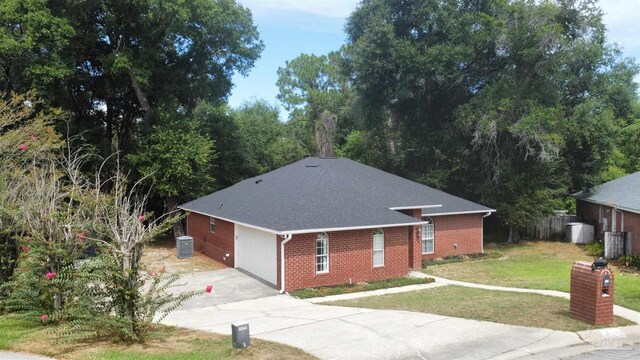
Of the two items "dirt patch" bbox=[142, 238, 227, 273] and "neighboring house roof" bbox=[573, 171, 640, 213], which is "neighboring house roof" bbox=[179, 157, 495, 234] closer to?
"dirt patch" bbox=[142, 238, 227, 273]

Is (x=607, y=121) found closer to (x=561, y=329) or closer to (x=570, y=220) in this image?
(x=570, y=220)

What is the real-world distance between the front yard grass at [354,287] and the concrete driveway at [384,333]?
2.50 metres

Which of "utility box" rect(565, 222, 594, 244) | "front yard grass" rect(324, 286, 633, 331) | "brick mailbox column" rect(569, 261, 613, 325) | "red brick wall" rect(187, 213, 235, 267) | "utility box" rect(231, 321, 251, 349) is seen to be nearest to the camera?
"utility box" rect(231, 321, 251, 349)

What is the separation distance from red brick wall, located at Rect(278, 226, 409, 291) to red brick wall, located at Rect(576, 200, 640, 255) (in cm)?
1142

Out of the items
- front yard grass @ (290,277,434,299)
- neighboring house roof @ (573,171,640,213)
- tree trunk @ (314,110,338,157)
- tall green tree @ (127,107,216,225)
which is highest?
tree trunk @ (314,110,338,157)

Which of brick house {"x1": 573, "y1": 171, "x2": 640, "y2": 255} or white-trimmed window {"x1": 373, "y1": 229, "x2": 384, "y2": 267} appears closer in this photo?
white-trimmed window {"x1": 373, "y1": 229, "x2": 384, "y2": 267}

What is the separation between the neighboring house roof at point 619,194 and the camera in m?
23.8

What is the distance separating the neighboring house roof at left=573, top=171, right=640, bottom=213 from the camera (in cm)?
2381

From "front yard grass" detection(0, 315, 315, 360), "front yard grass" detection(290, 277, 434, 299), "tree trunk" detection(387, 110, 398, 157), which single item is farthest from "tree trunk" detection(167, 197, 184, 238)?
"front yard grass" detection(0, 315, 315, 360)

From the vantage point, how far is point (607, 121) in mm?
28359

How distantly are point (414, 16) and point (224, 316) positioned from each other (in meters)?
24.5

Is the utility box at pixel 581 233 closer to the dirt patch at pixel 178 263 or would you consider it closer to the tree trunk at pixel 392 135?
the tree trunk at pixel 392 135

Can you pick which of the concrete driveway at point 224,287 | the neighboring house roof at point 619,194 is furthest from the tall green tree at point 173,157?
the neighboring house roof at point 619,194

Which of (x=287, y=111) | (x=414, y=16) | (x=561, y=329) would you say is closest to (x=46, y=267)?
(x=561, y=329)
